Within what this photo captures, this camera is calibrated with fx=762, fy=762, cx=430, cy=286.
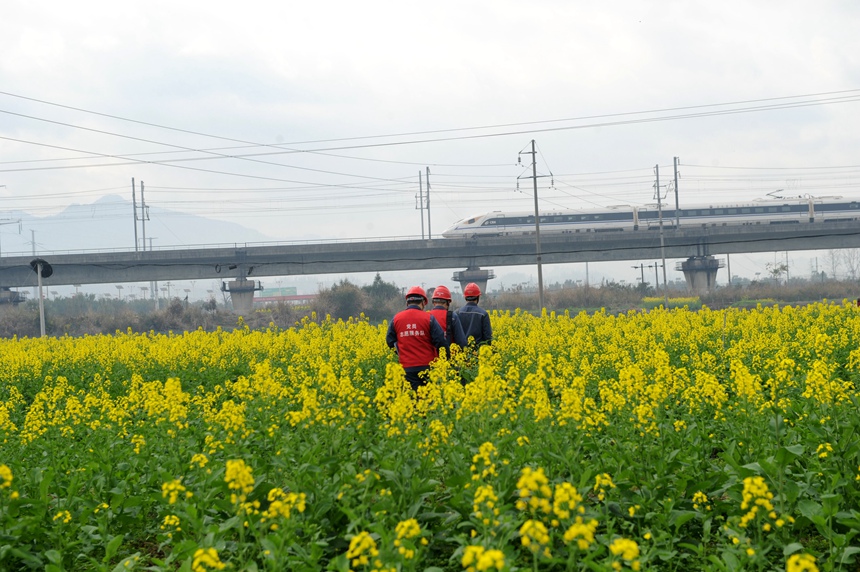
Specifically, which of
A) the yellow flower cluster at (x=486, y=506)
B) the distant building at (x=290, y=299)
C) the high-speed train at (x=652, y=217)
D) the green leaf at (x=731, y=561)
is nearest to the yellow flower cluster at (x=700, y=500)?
the green leaf at (x=731, y=561)

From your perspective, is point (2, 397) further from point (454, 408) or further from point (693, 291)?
point (693, 291)

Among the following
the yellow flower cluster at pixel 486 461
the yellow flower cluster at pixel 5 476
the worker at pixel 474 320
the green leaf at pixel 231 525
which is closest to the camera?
the yellow flower cluster at pixel 486 461

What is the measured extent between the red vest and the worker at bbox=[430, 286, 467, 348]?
2.54ft

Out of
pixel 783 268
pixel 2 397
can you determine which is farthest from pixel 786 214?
pixel 2 397

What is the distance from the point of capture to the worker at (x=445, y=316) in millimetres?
11234

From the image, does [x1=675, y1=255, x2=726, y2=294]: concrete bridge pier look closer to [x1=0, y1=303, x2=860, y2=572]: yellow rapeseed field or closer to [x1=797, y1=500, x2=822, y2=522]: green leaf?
[x1=0, y1=303, x2=860, y2=572]: yellow rapeseed field

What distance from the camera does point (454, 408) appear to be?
7512 millimetres

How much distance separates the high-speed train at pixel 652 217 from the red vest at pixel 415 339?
5808cm

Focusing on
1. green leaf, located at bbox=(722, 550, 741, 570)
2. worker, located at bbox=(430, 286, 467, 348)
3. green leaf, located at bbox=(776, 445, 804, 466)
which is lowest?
green leaf, located at bbox=(722, 550, 741, 570)

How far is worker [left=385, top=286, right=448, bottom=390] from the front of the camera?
1037 cm

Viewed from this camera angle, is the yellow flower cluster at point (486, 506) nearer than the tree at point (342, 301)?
Yes

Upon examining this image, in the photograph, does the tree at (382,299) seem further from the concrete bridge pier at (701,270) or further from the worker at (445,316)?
the worker at (445,316)

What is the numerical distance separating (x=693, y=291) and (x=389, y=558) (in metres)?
70.8

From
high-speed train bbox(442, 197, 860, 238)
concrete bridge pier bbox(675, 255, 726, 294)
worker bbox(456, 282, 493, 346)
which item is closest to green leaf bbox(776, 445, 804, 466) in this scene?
worker bbox(456, 282, 493, 346)
